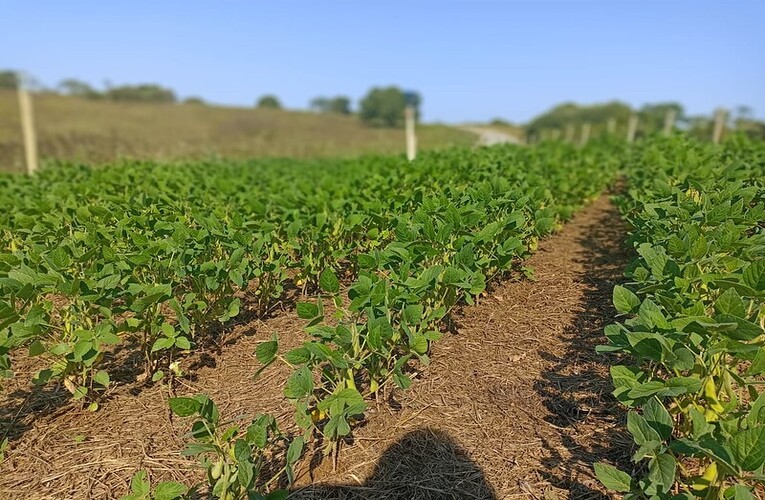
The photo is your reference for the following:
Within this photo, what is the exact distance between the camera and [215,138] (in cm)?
2827

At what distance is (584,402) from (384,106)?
5327cm

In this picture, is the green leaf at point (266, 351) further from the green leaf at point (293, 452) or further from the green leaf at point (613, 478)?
the green leaf at point (613, 478)

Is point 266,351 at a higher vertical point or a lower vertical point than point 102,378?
higher

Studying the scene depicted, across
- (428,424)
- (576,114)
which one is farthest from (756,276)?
(576,114)

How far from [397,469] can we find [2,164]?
18807 millimetres

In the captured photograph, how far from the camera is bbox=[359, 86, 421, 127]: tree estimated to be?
171ft

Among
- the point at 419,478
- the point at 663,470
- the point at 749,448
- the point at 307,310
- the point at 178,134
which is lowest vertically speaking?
the point at 419,478

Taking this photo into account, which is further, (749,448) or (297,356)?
(297,356)

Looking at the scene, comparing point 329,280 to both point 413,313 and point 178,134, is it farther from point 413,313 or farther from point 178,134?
point 178,134

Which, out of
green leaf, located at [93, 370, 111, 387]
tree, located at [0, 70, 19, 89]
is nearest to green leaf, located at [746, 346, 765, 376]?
green leaf, located at [93, 370, 111, 387]

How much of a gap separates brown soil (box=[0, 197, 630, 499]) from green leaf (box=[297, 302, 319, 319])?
62cm

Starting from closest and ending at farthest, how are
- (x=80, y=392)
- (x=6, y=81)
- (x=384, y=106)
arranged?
(x=80, y=392) < (x=6, y=81) < (x=384, y=106)

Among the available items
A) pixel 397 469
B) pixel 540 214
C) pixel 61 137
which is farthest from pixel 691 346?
pixel 61 137

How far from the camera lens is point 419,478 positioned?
220cm
